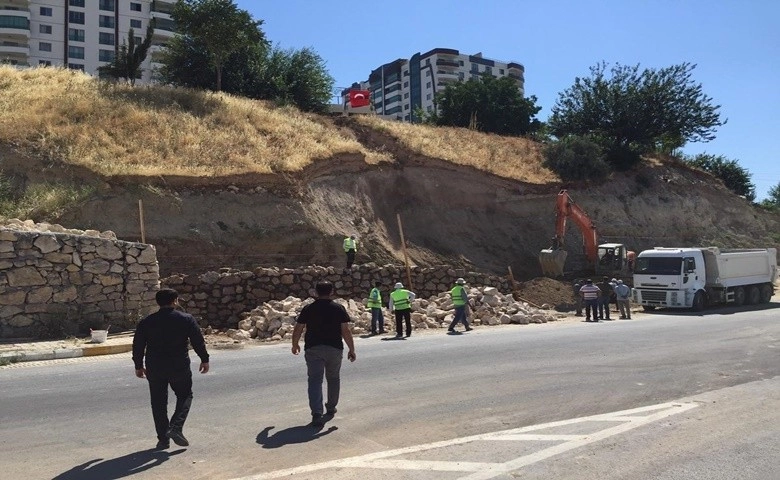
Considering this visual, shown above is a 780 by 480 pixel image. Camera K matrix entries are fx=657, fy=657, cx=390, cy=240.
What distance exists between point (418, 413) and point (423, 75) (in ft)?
363

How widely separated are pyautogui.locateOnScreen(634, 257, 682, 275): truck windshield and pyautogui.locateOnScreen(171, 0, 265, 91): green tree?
23935 mm

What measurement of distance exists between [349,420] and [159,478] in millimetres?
2362

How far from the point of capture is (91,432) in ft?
22.3

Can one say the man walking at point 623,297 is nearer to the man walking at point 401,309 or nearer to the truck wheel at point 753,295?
the truck wheel at point 753,295

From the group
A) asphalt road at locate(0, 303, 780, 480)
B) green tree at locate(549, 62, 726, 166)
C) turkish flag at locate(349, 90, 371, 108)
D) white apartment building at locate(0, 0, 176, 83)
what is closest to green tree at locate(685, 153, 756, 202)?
green tree at locate(549, 62, 726, 166)

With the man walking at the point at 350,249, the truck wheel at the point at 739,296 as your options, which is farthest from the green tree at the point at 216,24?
the truck wheel at the point at 739,296

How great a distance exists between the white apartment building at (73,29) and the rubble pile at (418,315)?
59885mm

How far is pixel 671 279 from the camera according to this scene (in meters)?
24.7

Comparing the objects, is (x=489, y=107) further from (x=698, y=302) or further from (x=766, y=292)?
(x=698, y=302)

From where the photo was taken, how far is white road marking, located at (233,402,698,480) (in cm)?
546

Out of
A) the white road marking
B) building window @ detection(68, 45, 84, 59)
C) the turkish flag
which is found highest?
building window @ detection(68, 45, 84, 59)

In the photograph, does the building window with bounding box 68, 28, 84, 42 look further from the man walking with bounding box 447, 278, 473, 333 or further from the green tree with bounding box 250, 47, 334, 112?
the man walking with bounding box 447, 278, 473, 333

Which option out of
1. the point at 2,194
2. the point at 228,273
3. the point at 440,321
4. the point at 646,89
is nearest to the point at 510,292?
the point at 440,321

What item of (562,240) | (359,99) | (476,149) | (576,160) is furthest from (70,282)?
(576,160)
